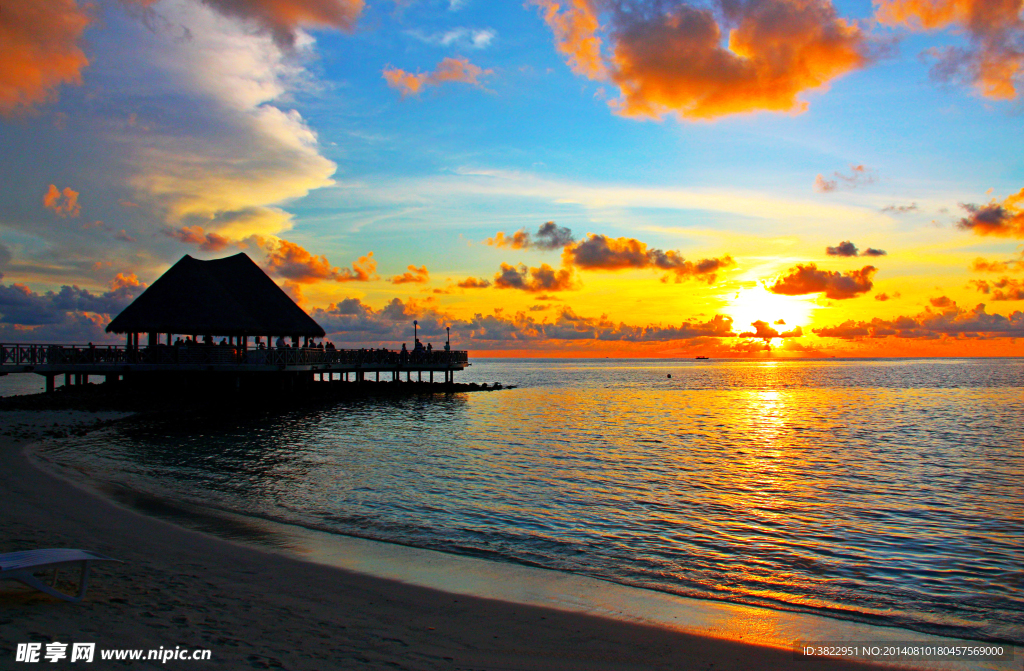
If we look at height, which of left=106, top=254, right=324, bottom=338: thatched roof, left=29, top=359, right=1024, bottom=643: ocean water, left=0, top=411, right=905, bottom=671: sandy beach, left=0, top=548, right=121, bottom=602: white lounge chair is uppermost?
left=106, top=254, right=324, bottom=338: thatched roof

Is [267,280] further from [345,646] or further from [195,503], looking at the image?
[345,646]

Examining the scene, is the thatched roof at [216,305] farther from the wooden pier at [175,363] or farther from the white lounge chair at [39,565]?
the white lounge chair at [39,565]

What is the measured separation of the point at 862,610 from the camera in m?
7.60

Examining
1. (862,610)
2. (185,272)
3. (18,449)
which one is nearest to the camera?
(862,610)

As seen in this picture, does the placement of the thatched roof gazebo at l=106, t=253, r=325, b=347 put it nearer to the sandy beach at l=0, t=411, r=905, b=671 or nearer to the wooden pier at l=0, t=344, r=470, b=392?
the wooden pier at l=0, t=344, r=470, b=392

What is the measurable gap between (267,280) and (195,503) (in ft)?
125

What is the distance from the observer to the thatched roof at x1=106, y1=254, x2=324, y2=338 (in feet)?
123

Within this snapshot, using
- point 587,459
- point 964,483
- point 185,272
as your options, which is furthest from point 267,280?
point 964,483

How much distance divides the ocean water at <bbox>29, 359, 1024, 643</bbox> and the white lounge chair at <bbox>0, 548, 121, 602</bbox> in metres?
5.38

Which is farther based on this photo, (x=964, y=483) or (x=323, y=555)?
(x=964, y=483)

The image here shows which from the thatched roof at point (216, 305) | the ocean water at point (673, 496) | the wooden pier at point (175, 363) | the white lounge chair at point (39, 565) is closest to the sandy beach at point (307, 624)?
the white lounge chair at point (39, 565)

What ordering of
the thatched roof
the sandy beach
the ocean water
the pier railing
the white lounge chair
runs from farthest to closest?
the thatched roof < the pier railing < the ocean water < the white lounge chair < the sandy beach

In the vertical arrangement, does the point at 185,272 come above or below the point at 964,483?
above

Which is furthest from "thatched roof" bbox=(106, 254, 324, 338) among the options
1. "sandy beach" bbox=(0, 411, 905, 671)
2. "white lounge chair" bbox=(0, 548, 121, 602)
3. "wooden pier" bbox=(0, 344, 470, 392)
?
"white lounge chair" bbox=(0, 548, 121, 602)
